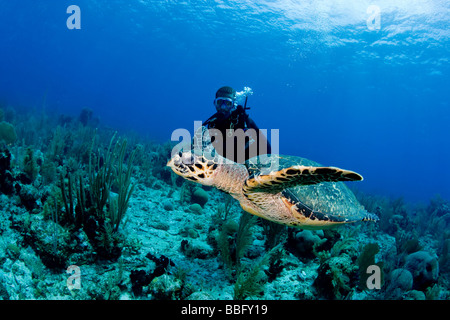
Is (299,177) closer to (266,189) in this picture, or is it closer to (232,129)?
(266,189)

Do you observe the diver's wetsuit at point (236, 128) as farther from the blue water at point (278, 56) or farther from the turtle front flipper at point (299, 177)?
the blue water at point (278, 56)

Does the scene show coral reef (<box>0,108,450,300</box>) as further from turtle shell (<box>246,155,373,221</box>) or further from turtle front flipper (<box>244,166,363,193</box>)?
turtle front flipper (<box>244,166,363,193</box>)

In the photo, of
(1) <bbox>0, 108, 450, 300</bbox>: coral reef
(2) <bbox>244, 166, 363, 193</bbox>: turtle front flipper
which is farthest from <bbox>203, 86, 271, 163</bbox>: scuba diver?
(2) <bbox>244, 166, 363, 193</bbox>: turtle front flipper

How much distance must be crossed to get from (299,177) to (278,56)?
45182mm

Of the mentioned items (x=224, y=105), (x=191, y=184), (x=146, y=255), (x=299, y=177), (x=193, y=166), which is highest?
(x=224, y=105)

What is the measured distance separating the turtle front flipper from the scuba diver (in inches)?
75.5

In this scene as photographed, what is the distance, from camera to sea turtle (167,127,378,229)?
3.05 metres

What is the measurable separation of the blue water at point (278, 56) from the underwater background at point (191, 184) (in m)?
0.38

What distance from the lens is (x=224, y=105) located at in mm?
4668

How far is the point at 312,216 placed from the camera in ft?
11.1

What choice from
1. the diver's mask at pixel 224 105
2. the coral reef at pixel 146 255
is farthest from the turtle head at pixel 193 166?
the diver's mask at pixel 224 105

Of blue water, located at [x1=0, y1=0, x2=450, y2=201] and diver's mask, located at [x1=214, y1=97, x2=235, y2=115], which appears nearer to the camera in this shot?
diver's mask, located at [x1=214, y1=97, x2=235, y2=115]

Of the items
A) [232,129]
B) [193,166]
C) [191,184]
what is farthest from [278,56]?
[193,166]
